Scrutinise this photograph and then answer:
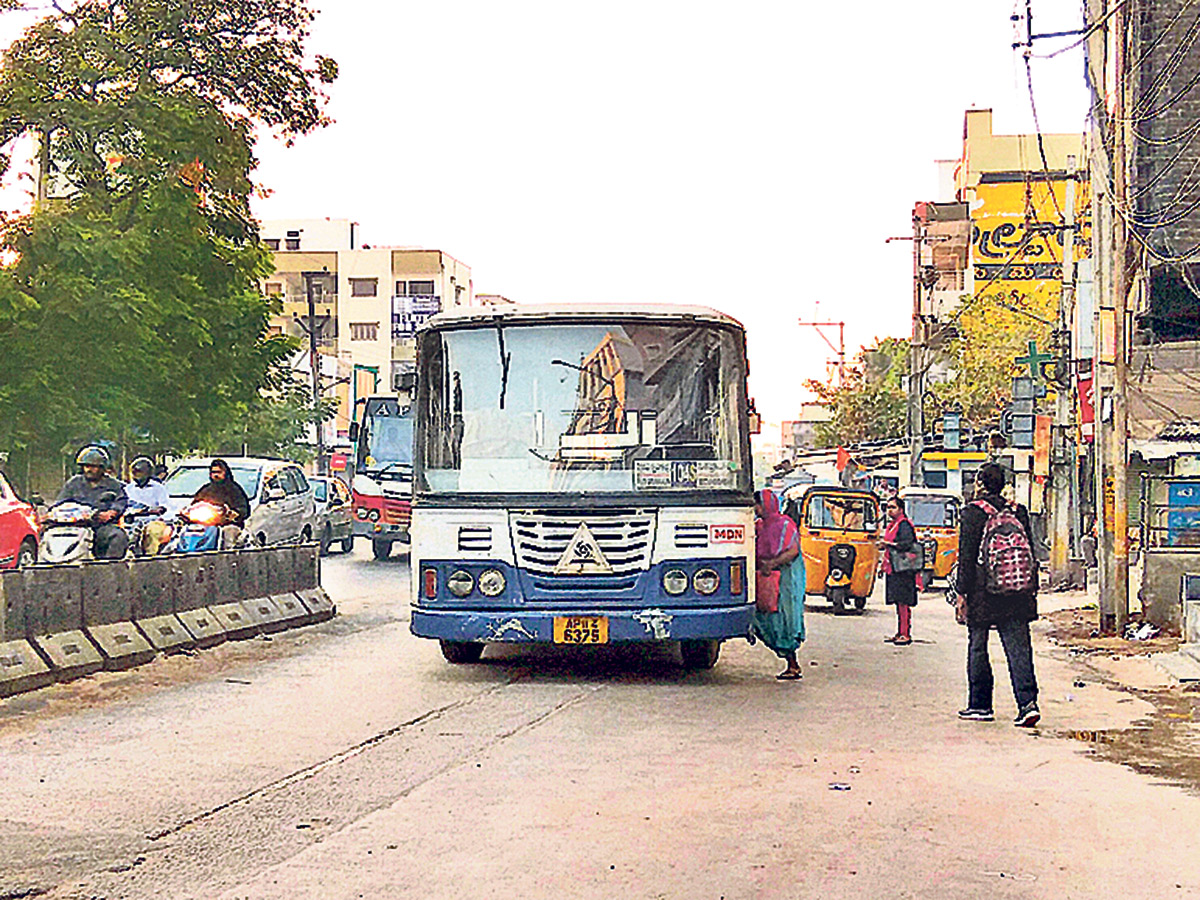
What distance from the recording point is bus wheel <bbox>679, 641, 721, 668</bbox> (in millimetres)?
14367

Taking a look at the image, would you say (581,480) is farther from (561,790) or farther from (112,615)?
(561,790)

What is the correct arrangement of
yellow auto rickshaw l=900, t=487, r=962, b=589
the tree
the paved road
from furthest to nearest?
1. yellow auto rickshaw l=900, t=487, r=962, b=589
2. the tree
3. the paved road

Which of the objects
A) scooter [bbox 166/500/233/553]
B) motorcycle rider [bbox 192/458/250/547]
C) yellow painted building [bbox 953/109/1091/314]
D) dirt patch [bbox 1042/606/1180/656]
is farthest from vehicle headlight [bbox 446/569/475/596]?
yellow painted building [bbox 953/109/1091/314]

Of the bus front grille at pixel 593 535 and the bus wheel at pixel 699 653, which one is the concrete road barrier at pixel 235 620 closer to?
the bus front grille at pixel 593 535

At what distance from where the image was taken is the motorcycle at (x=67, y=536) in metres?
15.3

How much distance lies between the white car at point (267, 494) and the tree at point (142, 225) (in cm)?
361

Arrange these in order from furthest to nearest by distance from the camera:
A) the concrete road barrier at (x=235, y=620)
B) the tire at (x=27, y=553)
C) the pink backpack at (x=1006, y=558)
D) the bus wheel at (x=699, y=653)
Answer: the tire at (x=27, y=553)
the concrete road barrier at (x=235, y=620)
the bus wheel at (x=699, y=653)
the pink backpack at (x=1006, y=558)

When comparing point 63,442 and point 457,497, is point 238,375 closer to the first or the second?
point 63,442

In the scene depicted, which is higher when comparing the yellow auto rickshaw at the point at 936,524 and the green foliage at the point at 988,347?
the green foliage at the point at 988,347

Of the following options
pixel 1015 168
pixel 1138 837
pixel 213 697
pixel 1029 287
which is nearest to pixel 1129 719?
pixel 1138 837

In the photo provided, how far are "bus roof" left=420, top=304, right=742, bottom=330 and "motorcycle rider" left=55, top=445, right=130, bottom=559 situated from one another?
4.29 m

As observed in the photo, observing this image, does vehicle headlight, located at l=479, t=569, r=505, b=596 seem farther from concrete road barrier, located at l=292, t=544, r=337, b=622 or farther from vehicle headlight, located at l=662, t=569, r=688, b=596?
concrete road barrier, located at l=292, t=544, r=337, b=622

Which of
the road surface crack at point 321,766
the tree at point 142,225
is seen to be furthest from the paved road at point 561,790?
the tree at point 142,225

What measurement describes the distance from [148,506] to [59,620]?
524 cm
